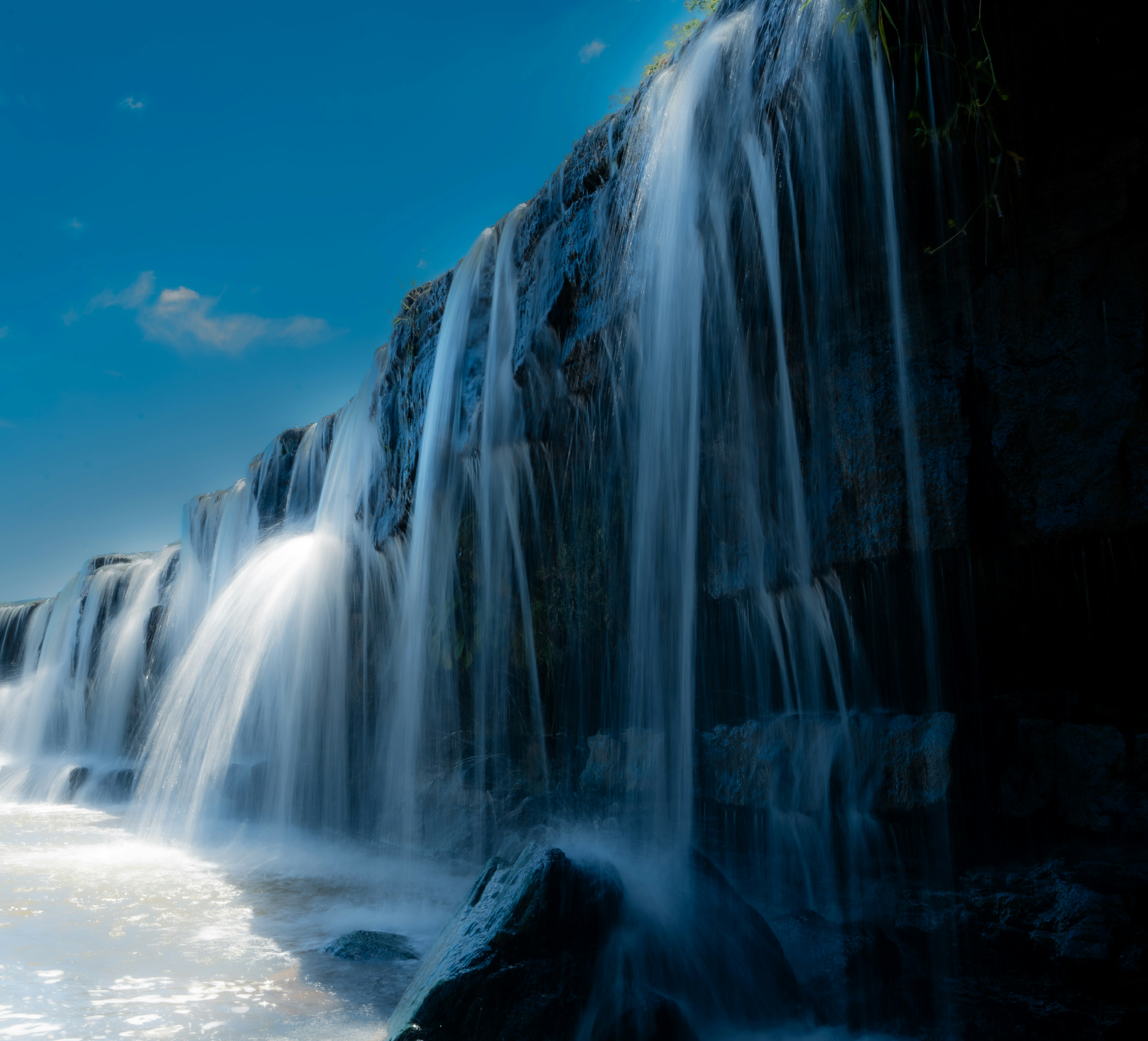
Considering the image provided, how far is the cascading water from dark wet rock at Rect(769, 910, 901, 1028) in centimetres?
33

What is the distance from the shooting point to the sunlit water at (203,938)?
3.54 m

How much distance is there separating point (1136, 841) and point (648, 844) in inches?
107

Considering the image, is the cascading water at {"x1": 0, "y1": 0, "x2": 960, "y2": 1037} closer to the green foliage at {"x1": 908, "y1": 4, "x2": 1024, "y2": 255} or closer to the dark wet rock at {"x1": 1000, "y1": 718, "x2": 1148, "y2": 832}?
the green foliage at {"x1": 908, "y1": 4, "x2": 1024, "y2": 255}

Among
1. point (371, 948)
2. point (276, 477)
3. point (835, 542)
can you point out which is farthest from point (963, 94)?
point (276, 477)

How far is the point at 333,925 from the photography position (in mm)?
5156

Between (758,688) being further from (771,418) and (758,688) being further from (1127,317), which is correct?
(1127,317)

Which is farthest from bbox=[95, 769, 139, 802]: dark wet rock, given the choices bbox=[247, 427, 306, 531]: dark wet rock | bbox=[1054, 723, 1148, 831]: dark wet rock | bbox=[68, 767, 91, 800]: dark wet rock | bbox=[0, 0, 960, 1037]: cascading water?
bbox=[1054, 723, 1148, 831]: dark wet rock

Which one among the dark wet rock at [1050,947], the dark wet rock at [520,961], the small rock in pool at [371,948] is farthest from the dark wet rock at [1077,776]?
the small rock in pool at [371,948]

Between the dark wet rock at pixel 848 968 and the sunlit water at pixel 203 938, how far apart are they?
78.3 inches

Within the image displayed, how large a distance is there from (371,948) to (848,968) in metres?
2.64

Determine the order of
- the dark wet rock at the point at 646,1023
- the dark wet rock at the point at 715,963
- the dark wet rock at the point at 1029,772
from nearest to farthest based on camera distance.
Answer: the dark wet rock at the point at 646,1023 → the dark wet rock at the point at 715,963 → the dark wet rock at the point at 1029,772

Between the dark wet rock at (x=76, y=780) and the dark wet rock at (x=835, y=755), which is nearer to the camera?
the dark wet rock at (x=835, y=755)

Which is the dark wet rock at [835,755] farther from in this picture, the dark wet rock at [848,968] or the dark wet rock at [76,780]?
the dark wet rock at [76,780]

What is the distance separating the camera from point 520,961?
3215 mm
